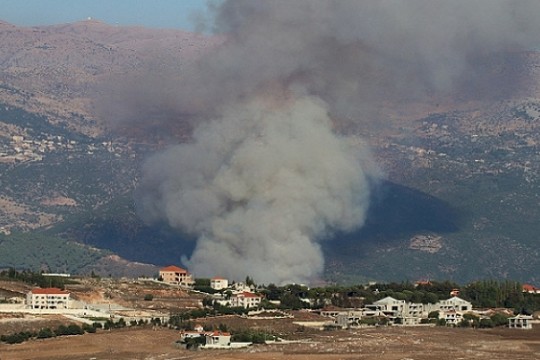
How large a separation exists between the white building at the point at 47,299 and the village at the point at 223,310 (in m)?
0.07

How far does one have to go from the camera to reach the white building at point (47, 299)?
120838 millimetres

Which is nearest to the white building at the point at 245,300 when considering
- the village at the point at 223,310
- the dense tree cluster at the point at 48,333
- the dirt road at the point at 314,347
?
the village at the point at 223,310

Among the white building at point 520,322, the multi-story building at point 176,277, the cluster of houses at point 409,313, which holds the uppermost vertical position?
the multi-story building at point 176,277

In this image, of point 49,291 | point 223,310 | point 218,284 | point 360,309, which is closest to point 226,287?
point 218,284

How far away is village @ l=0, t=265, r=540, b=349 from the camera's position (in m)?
116

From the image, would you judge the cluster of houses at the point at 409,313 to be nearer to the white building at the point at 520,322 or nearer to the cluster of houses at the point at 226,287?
the white building at the point at 520,322

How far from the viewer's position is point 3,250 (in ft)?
652

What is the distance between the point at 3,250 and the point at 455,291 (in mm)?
67069

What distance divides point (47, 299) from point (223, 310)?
12.3 m

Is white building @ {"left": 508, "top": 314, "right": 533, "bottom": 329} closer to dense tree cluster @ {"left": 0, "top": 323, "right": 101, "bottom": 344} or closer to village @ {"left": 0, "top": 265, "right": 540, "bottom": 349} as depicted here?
village @ {"left": 0, "top": 265, "right": 540, "bottom": 349}

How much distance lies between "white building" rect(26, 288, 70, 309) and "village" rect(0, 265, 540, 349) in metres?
0.07

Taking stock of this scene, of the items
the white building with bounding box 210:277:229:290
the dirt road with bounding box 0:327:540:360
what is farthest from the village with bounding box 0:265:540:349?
the dirt road with bounding box 0:327:540:360

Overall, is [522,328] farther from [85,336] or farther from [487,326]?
[85,336]

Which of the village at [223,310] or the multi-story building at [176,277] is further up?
the multi-story building at [176,277]
